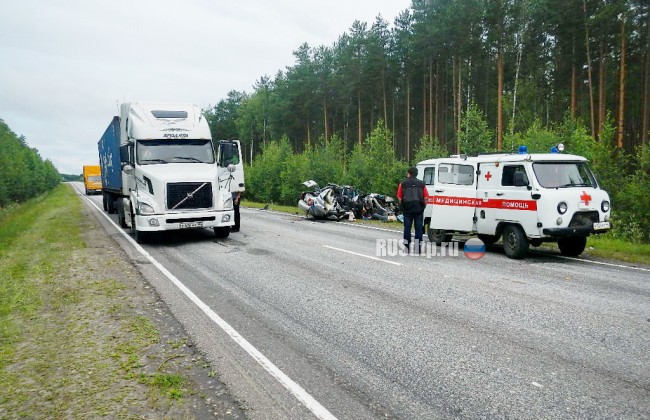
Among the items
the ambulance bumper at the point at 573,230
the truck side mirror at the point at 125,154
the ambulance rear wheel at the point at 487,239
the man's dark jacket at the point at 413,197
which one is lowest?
the ambulance rear wheel at the point at 487,239

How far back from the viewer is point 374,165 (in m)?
23.9

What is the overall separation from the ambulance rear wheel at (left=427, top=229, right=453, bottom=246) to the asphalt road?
2015mm

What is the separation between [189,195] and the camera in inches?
479

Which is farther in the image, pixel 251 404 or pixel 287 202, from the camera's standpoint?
pixel 287 202

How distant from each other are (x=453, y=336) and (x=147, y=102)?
1209 cm

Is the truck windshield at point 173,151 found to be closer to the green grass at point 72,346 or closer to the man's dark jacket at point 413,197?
the green grass at point 72,346

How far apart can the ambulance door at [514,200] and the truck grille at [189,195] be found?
7341 millimetres

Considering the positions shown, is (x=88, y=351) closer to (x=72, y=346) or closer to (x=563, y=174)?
(x=72, y=346)

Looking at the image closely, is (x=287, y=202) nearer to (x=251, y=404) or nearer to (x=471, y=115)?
(x=471, y=115)

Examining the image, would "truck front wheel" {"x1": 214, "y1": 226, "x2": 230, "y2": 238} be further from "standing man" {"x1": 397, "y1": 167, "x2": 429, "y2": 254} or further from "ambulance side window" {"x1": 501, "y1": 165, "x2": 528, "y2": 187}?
"ambulance side window" {"x1": 501, "y1": 165, "x2": 528, "y2": 187}

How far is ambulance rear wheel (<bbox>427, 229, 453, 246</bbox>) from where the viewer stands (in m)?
11.9

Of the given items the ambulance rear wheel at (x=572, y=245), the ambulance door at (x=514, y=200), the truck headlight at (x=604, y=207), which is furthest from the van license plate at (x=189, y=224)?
the truck headlight at (x=604, y=207)

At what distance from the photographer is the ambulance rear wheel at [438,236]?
467 inches

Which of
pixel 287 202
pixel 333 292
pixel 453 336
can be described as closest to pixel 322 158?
pixel 287 202
